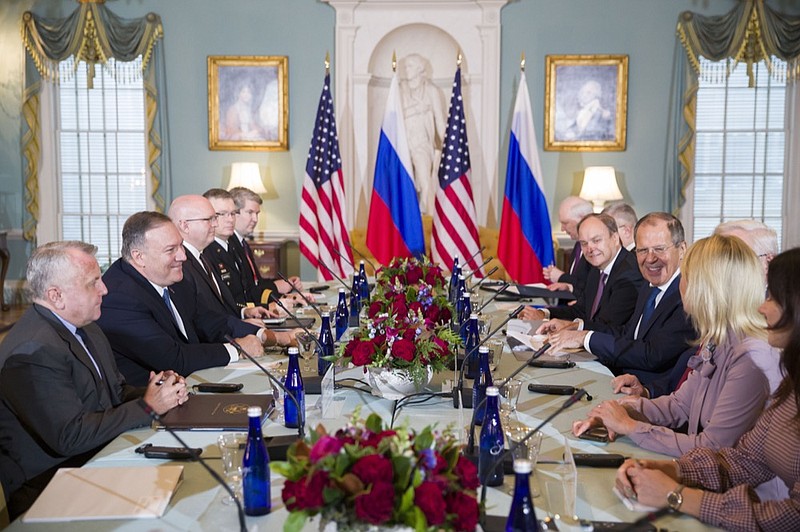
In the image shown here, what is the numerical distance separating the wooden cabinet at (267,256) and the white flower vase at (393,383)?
5.23m

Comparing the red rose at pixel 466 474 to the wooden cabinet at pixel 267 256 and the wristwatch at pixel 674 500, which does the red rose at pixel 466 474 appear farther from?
the wooden cabinet at pixel 267 256

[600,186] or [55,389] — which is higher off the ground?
[600,186]

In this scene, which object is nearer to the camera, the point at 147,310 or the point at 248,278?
the point at 147,310

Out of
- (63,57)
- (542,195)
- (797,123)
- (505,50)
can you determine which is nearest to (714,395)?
(542,195)

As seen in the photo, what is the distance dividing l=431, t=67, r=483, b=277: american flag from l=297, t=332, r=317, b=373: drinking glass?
12.9ft

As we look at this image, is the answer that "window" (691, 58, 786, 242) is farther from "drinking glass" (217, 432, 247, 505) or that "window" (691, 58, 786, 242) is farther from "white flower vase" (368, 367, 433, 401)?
"drinking glass" (217, 432, 247, 505)

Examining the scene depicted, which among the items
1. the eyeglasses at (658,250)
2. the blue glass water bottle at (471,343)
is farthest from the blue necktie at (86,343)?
the eyeglasses at (658,250)

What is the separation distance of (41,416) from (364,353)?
0.95 meters

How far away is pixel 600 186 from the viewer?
24.5ft

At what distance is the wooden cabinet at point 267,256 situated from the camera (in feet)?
25.5

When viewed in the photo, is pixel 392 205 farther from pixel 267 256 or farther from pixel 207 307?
pixel 207 307

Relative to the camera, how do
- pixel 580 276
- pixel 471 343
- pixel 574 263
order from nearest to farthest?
1. pixel 471 343
2. pixel 580 276
3. pixel 574 263

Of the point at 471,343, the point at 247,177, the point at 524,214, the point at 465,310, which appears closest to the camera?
the point at 471,343

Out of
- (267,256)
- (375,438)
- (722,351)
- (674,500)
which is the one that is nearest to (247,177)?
(267,256)
